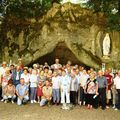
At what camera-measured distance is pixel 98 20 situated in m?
18.8

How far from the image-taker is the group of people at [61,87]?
1476 cm

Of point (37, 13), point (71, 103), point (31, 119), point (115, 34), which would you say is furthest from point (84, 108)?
point (37, 13)

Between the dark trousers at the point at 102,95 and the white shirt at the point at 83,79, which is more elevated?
the white shirt at the point at 83,79

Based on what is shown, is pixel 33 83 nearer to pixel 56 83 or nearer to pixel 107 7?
pixel 56 83

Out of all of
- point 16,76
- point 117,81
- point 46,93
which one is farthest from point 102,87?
point 16,76

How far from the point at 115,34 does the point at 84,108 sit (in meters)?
5.17

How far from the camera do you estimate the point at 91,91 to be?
581 inches

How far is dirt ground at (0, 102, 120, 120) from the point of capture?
512 inches

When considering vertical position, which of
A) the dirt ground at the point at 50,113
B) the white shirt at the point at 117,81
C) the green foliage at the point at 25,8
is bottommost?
the dirt ground at the point at 50,113

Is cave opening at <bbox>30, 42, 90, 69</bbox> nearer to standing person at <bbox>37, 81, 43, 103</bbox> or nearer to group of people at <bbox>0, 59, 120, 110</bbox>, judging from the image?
group of people at <bbox>0, 59, 120, 110</bbox>

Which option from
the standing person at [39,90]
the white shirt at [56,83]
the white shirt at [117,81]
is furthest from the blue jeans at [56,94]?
the white shirt at [117,81]

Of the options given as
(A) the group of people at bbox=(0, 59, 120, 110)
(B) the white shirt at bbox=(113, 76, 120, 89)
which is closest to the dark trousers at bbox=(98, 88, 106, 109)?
(A) the group of people at bbox=(0, 59, 120, 110)

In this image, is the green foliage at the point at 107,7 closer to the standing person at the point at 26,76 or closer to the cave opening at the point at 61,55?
the cave opening at the point at 61,55

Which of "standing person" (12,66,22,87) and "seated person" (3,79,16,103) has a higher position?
"standing person" (12,66,22,87)
